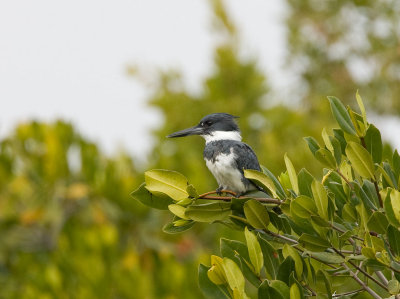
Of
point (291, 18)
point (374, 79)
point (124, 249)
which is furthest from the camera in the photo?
point (291, 18)

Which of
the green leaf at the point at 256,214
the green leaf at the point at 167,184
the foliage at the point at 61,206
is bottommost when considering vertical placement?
the foliage at the point at 61,206

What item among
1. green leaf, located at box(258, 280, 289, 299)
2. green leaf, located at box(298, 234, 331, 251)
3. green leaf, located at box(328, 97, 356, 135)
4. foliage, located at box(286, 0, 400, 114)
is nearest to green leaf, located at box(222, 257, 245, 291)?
green leaf, located at box(258, 280, 289, 299)

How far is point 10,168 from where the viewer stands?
784 centimetres

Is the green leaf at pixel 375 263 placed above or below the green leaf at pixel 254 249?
below

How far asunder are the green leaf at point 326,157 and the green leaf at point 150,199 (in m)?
0.52

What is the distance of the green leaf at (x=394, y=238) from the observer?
2.03 meters

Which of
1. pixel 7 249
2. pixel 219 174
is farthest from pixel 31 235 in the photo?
pixel 219 174

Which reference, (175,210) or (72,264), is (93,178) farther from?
(175,210)

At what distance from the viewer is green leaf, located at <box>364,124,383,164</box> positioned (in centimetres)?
218

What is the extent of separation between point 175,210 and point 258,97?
7383 mm

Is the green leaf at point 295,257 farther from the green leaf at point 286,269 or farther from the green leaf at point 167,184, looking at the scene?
the green leaf at point 167,184

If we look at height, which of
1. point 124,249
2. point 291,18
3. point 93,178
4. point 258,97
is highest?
point 291,18

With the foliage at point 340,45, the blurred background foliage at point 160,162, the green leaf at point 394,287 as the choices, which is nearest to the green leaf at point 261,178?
the green leaf at point 394,287

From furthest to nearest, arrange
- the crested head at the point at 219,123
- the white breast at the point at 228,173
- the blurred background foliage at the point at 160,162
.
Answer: the blurred background foliage at the point at 160,162 < the crested head at the point at 219,123 < the white breast at the point at 228,173
